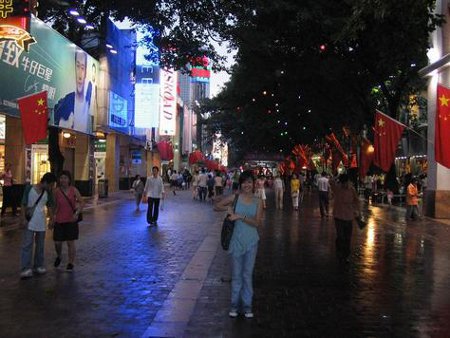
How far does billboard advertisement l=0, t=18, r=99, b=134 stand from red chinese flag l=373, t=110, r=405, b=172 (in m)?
10.9

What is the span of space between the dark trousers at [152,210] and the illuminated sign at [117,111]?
14883 mm

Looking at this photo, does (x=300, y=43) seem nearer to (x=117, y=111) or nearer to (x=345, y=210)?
(x=345, y=210)

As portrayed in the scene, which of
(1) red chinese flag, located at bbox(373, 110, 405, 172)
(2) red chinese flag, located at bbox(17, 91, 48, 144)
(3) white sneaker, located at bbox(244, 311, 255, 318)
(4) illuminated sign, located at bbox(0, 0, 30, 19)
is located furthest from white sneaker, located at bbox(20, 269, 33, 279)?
(1) red chinese flag, located at bbox(373, 110, 405, 172)

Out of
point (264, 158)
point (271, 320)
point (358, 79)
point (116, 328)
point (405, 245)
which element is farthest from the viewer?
point (264, 158)

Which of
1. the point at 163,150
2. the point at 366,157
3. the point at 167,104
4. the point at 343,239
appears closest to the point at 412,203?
the point at 366,157

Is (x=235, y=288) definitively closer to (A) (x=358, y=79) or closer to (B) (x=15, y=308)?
(B) (x=15, y=308)

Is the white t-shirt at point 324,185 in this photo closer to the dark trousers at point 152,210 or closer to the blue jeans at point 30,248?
the dark trousers at point 152,210

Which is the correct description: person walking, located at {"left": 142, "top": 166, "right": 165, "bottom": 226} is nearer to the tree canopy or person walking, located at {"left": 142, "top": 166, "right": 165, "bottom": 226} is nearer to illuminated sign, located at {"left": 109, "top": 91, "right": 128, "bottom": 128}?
the tree canopy

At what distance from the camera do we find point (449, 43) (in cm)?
1980

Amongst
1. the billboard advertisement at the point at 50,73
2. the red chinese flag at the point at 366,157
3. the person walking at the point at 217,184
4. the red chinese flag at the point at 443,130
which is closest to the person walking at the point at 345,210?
the red chinese flag at the point at 443,130

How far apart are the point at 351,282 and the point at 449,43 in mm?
13712

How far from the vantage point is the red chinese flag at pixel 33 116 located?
15547 millimetres

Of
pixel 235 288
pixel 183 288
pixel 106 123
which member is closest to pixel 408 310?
pixel 235 288

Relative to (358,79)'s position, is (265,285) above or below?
below
